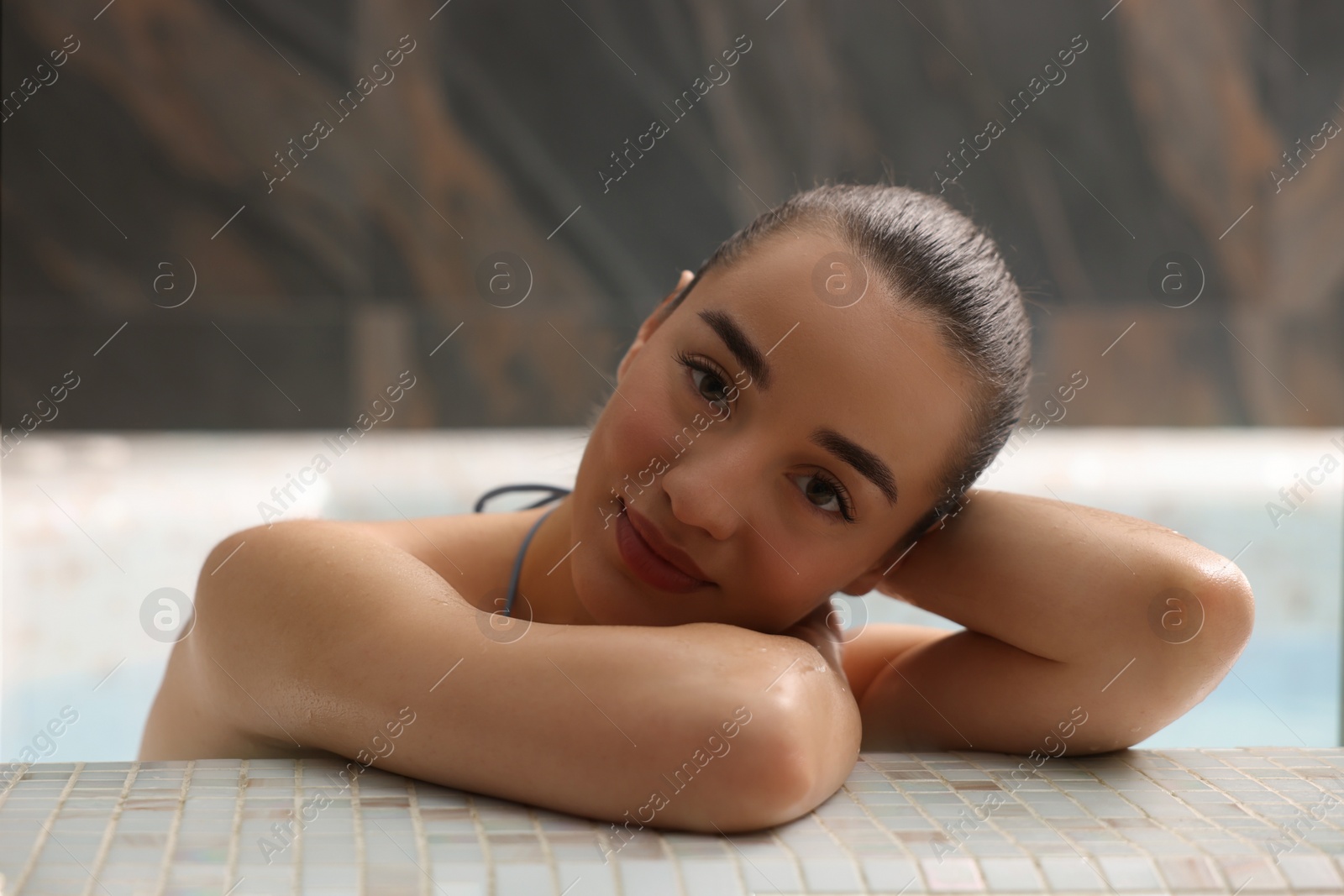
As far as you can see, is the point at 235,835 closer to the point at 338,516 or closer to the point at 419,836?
the point at 419,836

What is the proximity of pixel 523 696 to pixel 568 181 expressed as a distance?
2.61m

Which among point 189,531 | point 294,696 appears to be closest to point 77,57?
point 189,531

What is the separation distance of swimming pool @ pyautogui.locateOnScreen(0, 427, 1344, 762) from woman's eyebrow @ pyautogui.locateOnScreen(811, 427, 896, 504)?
95 cm

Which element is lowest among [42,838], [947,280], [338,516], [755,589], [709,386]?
[338,516]

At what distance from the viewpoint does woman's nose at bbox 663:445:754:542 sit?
659mm

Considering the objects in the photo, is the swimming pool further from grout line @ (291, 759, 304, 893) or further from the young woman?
grout line @ (291, 759, 304, 893)

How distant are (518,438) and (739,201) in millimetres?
916

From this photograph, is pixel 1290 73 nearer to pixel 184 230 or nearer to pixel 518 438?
pixel 518 438

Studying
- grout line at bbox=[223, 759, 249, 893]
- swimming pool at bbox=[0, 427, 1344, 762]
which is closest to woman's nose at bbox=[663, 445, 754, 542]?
Answer: grout line at bbox=[223, 759, 249, 893]

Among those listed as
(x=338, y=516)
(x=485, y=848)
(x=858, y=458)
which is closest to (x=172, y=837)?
(x=485, y=848)

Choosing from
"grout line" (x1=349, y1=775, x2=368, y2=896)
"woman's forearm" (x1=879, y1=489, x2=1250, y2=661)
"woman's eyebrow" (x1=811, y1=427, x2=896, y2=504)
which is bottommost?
"grout line" (x1=349, y1=775, x2=368, y2=896)

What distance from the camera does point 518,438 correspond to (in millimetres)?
2811

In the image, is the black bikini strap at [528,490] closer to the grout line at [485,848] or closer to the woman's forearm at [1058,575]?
the woman's forearm at [1058,575]

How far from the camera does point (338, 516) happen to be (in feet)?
7.41
